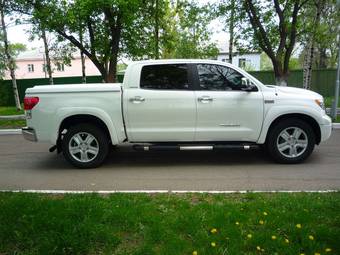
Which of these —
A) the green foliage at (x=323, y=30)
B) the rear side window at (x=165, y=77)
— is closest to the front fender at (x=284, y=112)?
the rear side window at (x=165, y=77)

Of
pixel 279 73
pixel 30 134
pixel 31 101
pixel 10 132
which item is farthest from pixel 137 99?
pixel 279 73

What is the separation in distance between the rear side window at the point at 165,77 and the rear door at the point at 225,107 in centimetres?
26

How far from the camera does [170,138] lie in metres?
6.82

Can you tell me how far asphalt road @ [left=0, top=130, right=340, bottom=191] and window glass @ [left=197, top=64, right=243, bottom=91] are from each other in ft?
4.84

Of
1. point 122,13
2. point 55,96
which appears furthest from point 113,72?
point 55,96

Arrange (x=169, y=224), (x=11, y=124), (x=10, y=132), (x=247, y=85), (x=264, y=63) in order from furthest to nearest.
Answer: (x=264, y=63)
(x=11, y=124)
(x=10, y=132)
(x=247, y=85)
(x=169, y=224)

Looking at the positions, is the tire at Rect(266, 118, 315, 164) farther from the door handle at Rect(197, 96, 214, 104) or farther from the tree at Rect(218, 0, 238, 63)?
the tree at Rect(218, 0, 238, 63)

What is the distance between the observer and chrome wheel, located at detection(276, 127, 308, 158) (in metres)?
6.82

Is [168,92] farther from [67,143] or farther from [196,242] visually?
[196,242]

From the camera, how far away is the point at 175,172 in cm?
653

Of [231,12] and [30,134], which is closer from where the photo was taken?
[30,134]

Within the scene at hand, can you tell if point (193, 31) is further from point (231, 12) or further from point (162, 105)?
point (162, 105)

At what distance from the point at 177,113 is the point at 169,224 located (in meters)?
3.01

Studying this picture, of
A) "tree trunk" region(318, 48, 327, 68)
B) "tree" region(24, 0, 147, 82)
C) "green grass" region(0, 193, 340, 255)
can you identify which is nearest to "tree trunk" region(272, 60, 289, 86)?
"tree" region(24, 0, 147, 82)
